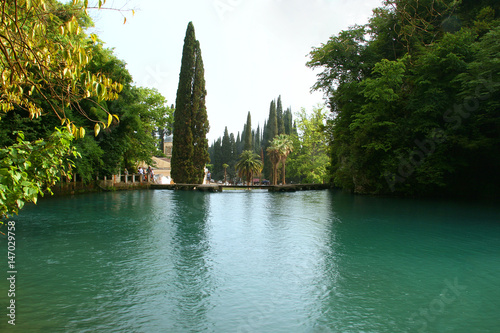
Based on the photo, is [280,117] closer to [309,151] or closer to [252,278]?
[309,151]

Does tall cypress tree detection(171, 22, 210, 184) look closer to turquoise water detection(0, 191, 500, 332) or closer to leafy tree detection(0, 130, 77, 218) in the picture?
turquoise water detection(0, 191, 500, 332)

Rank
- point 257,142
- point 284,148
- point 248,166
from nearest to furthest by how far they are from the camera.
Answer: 1. point 248,166
2. point 284,148
3. point 257,142

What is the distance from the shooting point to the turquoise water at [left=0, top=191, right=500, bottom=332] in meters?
4.71

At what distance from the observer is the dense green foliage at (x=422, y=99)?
18.7 metres

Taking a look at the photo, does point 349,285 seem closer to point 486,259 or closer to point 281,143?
point 486,259

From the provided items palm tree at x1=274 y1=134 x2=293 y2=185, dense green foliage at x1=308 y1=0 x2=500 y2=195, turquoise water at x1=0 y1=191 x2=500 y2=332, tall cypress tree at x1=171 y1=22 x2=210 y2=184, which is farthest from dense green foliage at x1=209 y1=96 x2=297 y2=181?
turquoise water at x1=0 y1=191 x2=500 y2=332

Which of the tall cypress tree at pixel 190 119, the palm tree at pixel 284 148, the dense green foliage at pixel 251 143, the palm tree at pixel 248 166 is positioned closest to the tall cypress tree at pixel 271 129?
the dense green foliage at pixel 251 143

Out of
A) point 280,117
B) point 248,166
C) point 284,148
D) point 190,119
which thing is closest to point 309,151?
point 284,148

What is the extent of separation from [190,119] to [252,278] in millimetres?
33664

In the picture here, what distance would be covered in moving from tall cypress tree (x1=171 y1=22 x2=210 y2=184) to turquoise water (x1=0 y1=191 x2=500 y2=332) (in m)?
26.5

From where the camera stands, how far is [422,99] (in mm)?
20641

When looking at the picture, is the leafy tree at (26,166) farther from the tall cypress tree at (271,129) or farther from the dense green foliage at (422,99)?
the tall cypress tree at (271,129)

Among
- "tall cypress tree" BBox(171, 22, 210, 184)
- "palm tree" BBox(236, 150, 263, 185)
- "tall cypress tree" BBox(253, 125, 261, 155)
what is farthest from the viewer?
"tall cypress tree" BBox(253, 125, 261, 155)

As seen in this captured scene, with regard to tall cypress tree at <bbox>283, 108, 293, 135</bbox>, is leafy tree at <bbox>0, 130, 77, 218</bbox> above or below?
below
